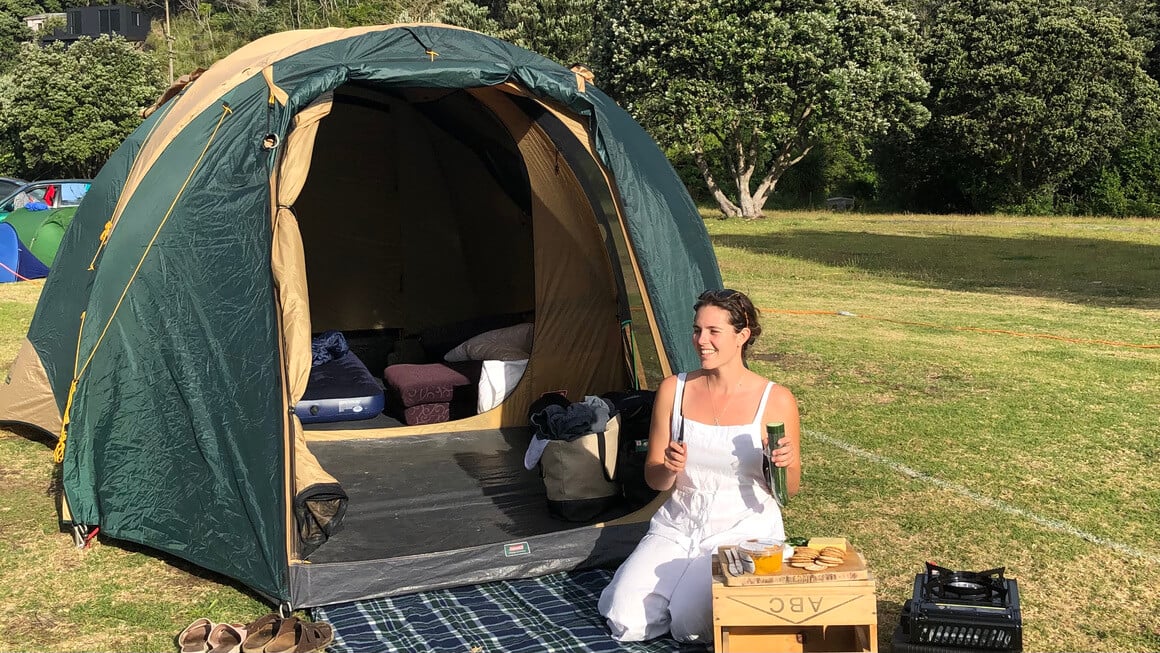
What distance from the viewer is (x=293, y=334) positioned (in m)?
4.78

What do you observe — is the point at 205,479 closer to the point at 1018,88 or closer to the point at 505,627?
the point at 505,627

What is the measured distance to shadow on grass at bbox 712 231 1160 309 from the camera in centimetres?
1395

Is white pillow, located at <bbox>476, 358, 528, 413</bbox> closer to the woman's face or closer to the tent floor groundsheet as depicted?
the tent floor groundsheet

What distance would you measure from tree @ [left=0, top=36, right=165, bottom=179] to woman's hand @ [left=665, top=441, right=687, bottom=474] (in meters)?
34.1

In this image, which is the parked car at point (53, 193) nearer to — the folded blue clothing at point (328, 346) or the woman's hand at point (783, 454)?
the folded blue clothing at point (328, 346)

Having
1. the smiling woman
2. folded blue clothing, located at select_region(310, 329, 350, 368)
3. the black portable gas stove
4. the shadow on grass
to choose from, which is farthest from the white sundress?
the shadow on grass

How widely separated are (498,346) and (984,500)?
319 centimetres

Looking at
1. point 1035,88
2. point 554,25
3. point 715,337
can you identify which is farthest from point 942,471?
point 554,25

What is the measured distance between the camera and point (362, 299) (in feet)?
28.2

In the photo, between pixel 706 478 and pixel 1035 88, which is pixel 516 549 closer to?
→ pixel 706 478

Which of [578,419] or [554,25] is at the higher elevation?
[554,25]

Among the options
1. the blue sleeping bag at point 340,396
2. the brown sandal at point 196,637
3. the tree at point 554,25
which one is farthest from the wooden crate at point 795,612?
the tree at point 554,25

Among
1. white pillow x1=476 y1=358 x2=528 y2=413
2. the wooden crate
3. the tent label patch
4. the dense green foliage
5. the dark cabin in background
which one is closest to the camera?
the wooden crate

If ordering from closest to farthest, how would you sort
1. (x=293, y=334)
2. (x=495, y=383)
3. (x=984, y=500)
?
(x=293, y=334)
(x=984, y=500)
(x=495, y=383)
